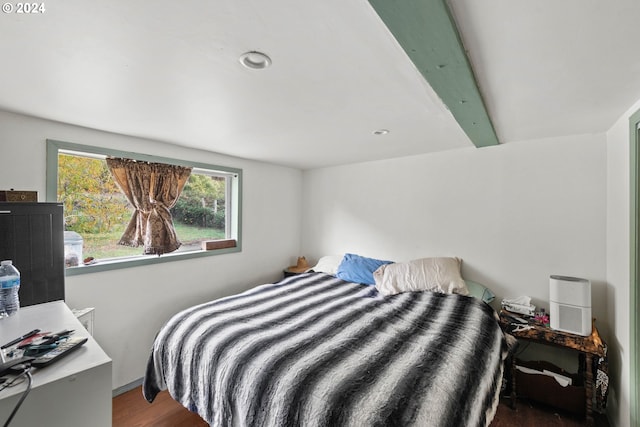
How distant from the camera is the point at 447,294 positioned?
2.53 meters

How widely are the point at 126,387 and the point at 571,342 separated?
356 centimetres

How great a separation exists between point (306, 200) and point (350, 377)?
3.04m

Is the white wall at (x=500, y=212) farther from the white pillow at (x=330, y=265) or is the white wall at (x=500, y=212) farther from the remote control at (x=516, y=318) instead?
the remote control at (x=516, y=318)

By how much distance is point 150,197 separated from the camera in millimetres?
2582

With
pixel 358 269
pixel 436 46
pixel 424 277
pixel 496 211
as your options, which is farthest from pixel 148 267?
pixel 496 211

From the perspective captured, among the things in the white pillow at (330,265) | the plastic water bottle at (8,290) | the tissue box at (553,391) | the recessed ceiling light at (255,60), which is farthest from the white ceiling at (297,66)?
the tissue box at (553,391)

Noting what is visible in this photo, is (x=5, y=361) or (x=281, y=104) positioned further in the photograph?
(x=281, y=104)

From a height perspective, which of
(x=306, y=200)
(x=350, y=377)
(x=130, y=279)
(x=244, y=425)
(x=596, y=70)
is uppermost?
(x=596, y=70)

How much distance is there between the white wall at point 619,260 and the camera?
5.64 ft

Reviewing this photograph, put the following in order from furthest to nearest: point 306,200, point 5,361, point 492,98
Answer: point 306,200 → point 492,98 → point 5,361

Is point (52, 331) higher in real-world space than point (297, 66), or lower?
lower

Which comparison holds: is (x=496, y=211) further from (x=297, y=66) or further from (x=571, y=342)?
(x=297, y=66)

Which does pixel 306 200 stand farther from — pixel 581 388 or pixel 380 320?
pixel 581 388

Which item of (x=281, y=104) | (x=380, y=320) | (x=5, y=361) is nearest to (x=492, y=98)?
(x=281, y=104)
